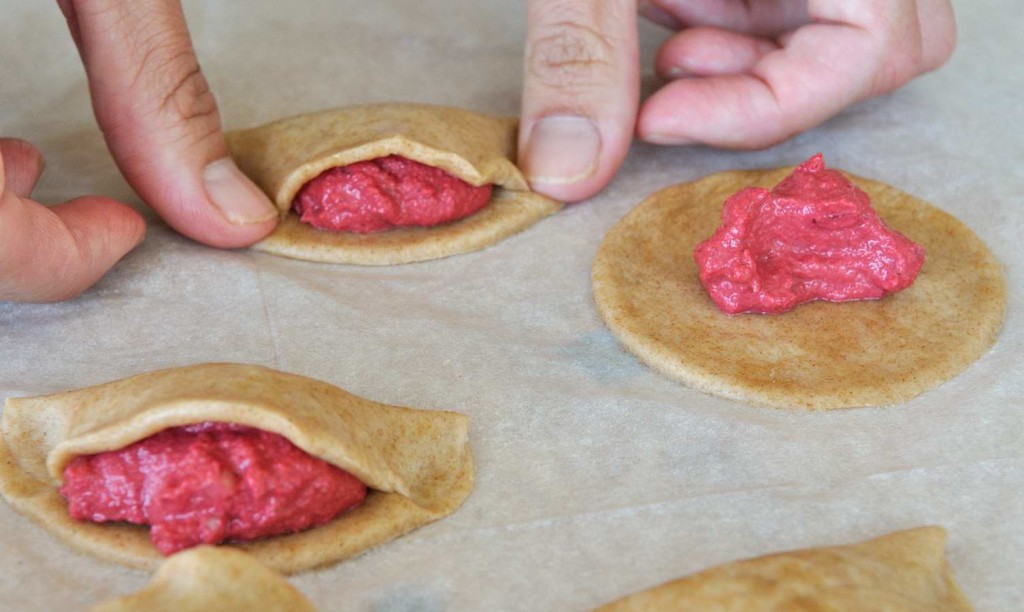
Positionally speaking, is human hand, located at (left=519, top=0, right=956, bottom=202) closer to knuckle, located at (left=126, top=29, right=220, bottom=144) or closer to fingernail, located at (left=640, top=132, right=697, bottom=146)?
fingernail, located at (left=640, top=132, right=697, bottom=146)

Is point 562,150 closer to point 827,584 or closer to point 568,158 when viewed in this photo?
point 568,158

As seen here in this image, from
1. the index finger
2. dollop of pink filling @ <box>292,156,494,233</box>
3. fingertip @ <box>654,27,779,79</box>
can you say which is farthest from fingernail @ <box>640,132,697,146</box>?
dollop of pink filling @ <box>292,156,494,233</box>

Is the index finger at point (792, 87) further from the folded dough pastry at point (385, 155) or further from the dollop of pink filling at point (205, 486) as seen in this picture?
the dollop of pink filling at point (205, 486)

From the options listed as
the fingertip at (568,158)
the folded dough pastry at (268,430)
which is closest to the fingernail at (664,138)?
the fingertip at (568,158)

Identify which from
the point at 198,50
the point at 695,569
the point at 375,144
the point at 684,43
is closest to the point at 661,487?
the point at 695,569

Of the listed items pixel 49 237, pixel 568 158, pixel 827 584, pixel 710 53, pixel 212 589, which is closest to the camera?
pixel 212 589

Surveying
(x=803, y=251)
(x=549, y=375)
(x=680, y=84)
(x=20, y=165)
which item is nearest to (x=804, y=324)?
(x=803, y=251)

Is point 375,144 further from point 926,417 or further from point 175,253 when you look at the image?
point 926,417
